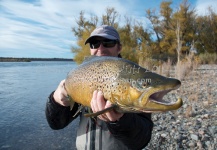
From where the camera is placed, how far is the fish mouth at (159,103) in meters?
1.46

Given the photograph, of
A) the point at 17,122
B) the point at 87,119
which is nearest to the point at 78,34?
the point at 17,122

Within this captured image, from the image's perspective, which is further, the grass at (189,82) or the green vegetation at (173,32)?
the green vegetation at (173,32)

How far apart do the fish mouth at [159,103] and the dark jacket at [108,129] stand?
299 millimetres

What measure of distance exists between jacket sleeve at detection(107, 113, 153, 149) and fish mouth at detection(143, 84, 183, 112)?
0.28m

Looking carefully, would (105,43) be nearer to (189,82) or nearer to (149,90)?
(149,90)

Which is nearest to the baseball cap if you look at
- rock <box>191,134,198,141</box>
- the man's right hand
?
the man's right hand

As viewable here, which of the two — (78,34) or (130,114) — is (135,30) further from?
(130,114)

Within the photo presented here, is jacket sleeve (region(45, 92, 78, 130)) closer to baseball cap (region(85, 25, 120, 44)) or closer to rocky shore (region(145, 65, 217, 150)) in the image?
baseball cap (region(85, 25, 120, 44))

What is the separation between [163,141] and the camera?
4707 mm

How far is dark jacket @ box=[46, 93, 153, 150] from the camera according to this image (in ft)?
6.04

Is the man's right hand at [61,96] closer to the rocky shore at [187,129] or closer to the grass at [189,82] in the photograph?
the rocky shore at [187,129]

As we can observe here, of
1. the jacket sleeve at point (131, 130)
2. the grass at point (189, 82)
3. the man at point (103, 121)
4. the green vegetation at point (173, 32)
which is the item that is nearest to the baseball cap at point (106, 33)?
the man at point (103, 121)

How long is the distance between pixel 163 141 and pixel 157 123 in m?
1.20

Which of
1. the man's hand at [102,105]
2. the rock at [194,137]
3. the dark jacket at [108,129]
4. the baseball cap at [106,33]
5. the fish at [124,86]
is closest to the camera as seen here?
the fish at [124,86]
